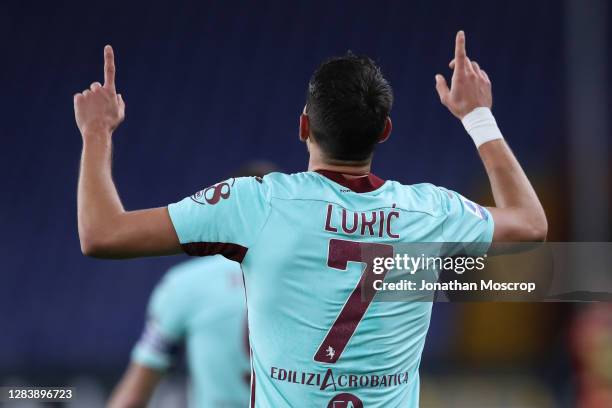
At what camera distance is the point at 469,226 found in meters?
2.27

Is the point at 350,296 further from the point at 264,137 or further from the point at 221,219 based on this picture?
the point at 264,137

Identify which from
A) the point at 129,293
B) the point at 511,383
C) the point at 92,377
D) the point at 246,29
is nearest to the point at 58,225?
the point at 129,293

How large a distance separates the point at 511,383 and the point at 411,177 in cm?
251

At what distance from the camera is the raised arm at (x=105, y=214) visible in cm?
196

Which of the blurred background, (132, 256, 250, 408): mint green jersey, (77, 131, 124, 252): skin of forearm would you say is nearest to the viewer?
(77, 131, 124, 252): skin of forearm

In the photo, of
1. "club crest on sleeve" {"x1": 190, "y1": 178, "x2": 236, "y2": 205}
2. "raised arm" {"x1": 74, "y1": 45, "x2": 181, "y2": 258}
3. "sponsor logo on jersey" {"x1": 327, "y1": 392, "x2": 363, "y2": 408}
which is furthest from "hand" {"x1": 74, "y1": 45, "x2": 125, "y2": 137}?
"sponsor logo on jersey" {"x1": 327, "y1": 392, "x2": 363, "y2": 408}

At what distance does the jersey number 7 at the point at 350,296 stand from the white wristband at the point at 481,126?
0.44 meters

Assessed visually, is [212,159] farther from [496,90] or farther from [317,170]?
[317,170]

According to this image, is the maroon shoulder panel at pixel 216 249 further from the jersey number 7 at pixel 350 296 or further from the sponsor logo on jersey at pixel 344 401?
the sponsor logo on jersey at pixel 344 401

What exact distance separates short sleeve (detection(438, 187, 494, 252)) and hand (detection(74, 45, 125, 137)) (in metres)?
0.81

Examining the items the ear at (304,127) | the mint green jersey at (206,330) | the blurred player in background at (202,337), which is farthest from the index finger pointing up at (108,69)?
the mint green jersey at (206,330)

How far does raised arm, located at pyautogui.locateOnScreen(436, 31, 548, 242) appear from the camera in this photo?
2271mm

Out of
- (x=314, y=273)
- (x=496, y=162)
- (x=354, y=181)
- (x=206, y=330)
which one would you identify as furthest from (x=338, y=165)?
(x=206, y=330)

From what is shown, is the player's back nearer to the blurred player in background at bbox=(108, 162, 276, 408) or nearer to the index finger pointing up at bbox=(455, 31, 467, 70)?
the index finger pointing up at bbox=(455, 31, 467, 70)
